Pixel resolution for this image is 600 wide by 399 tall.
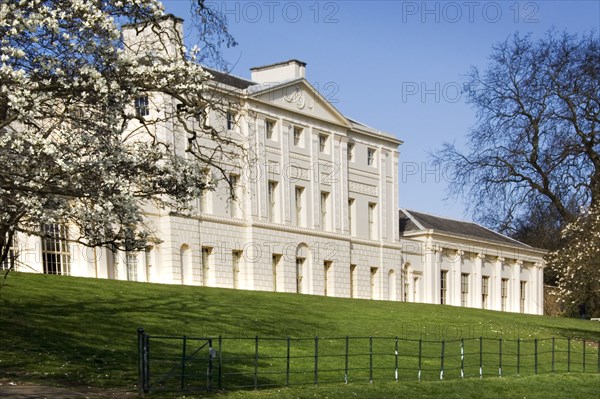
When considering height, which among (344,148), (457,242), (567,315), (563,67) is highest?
(563,67)

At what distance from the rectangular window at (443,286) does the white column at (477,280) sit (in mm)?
3333

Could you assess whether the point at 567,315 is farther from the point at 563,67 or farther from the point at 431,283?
the point at 563,67

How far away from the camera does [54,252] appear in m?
50.0

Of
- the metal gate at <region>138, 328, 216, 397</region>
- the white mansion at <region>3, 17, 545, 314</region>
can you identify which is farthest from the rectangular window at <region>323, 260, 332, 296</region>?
the metal gate at <region>138, 328, 216, 397</region>

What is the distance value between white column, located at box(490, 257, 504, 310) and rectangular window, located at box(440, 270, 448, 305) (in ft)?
20.2

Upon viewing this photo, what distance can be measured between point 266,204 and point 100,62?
4534 centimetres

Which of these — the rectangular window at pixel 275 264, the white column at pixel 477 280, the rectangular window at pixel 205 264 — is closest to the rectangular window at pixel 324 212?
the rectangular window at pixel 275 264

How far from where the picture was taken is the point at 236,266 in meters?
62.6

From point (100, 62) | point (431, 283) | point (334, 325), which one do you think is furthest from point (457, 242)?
point (100, 62)

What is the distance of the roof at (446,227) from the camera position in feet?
264

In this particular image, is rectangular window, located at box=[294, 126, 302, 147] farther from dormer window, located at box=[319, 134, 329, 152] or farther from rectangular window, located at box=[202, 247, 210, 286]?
rectangular window, located at box=[202, 247, 210, 286]

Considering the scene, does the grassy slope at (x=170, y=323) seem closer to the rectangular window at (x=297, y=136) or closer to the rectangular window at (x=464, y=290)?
the rectangular window at (x=297, y=136)

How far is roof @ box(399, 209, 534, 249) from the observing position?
80.5 m

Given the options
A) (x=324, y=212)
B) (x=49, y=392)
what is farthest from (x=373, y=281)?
(x=49, y=392)
